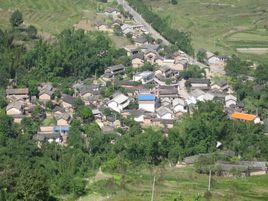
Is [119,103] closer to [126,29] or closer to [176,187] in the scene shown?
[176,187]

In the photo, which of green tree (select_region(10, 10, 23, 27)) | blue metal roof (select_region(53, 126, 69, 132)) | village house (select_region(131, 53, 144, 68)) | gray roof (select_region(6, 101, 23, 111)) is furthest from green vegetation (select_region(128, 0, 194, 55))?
blue metal roof (select_region(53, 126, 69, 132))

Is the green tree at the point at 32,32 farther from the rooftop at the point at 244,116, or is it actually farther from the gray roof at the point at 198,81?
the rooftop at the point at 244,116

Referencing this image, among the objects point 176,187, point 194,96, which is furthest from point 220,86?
point 176,187

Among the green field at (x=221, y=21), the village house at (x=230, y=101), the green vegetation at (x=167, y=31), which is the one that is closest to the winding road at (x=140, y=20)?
the green vegetation at (x=167, y=31)

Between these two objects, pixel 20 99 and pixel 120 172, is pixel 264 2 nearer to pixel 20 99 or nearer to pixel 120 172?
pixel 20 99

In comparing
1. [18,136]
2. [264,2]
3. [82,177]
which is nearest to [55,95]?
[18,136]

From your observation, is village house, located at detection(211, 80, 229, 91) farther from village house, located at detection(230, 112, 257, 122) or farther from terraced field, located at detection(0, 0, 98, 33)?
terraced field, located at detection(0, 0, 98, 33)
